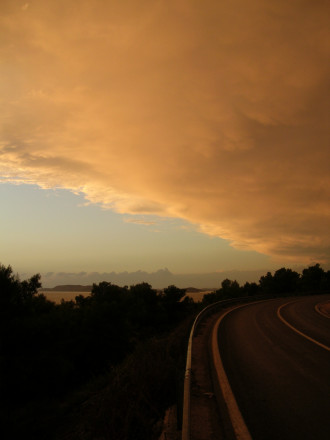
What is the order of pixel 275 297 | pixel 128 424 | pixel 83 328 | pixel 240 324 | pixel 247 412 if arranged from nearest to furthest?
pixel 128 424 < pixel 247 412 < pixel 240 324 < pixel 83 328 < pixel 275 297

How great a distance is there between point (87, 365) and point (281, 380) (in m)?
30.9

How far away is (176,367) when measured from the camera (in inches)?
276

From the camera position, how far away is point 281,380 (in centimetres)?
664

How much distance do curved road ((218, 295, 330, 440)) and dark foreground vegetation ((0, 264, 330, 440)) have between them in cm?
137

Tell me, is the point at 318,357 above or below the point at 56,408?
above

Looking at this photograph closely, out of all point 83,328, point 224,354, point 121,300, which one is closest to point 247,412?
point 224,354

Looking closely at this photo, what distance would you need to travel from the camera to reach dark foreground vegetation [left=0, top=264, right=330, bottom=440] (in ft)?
18.0

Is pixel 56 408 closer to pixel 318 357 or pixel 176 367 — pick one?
pixel 176 367

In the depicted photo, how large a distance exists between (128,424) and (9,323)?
2010 centimetres

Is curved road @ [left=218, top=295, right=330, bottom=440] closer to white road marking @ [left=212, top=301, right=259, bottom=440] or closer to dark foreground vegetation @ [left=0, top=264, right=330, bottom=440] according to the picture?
white road marking @ [left=212, top=301, right=259, bottom=440]

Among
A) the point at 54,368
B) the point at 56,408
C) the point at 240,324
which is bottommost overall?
the point at 54,368

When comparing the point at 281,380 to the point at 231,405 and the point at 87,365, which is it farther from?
the point at 87,365

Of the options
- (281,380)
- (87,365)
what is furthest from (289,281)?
(281,380)

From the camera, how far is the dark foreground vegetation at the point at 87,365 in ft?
18.0
